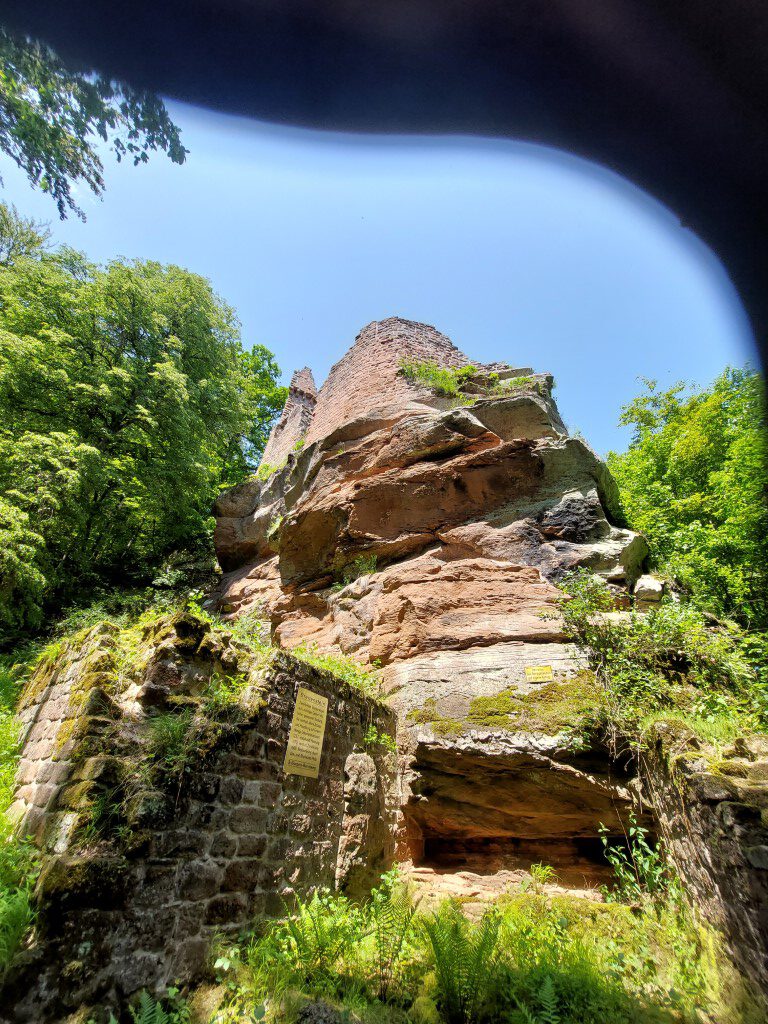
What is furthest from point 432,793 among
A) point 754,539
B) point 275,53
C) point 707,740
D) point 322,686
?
point 754,539

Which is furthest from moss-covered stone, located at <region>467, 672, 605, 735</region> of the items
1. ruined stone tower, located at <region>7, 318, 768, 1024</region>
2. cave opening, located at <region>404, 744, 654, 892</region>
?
cave opening, located at <region>404, 744, 654, 892</region>

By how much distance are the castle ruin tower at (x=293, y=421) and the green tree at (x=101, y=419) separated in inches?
76.1

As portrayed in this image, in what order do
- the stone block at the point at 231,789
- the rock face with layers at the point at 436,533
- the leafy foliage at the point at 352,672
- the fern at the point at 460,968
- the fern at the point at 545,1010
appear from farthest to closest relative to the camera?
the rock face with layers at the point at 436,533 < the leafy foliage at the point at 352,672 < the stone block at the point at 231,789 < the fern at the point at 460,968 < the fern at the point at 545,1010

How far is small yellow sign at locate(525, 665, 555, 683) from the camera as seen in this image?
496cm

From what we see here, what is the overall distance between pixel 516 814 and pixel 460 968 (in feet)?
6.34

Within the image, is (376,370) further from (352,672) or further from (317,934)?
(317,934)

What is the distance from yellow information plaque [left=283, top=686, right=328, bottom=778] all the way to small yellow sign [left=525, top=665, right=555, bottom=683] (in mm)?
2378

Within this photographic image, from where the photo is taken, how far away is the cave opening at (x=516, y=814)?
429 cm

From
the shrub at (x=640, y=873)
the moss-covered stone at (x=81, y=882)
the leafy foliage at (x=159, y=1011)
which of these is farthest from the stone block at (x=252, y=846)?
the shrub at (x=640, y=873)

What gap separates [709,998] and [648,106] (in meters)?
4.88

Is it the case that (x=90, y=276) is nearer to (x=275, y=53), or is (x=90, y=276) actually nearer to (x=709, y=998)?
(x=275, y=53)

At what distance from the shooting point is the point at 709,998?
8.90 feet

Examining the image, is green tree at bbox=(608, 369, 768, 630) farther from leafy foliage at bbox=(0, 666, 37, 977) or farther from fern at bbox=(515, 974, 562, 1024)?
leafy foliage at bbox=(0, 666, 37, 977)

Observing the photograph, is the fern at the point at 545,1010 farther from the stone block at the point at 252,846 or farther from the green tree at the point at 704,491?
the green tree at the point at 704,491
